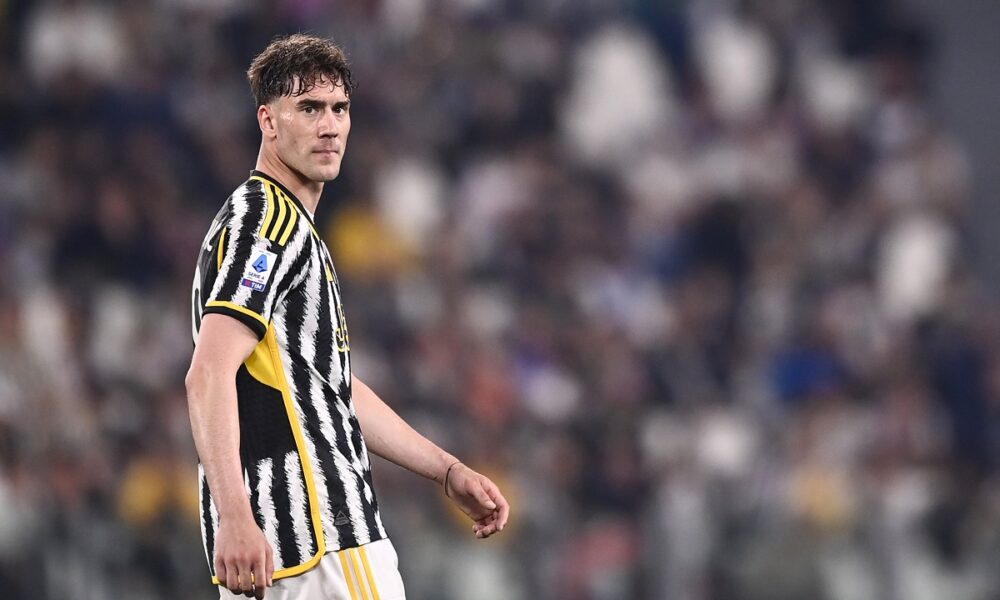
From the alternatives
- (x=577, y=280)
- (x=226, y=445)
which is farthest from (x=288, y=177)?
(x=577, y=280)

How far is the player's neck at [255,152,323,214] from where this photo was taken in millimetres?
3119

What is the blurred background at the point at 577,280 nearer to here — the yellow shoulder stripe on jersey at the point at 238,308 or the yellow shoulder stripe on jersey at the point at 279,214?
the yellow shoulder stripe on jersey at the point at 279,214

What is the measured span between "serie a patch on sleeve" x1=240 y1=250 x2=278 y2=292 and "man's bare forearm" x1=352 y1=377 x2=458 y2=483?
0.57m

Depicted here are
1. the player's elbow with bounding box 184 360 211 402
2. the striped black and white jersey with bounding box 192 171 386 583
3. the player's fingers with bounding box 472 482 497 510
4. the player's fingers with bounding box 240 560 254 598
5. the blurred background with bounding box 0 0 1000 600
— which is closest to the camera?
the player's fingers with bounding box 240 560 254 598

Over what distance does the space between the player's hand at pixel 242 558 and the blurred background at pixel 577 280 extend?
4.54m

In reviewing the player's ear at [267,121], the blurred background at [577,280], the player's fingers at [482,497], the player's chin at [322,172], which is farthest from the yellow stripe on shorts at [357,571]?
the blurred background at [577,280]

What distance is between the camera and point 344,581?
2902 mm

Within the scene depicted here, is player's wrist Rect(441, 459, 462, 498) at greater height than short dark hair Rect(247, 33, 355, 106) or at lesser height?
lesser

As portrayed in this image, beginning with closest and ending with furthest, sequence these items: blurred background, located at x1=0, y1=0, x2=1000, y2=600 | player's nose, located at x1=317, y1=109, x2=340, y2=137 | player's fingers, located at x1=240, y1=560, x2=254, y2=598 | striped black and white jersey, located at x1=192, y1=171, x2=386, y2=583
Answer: player's fingers, located at x1=240, y1=560, x2=254, y2=598 → striped black and white jersey, located at x1=192, y1=171, x2=386, y2=583 → player's nose, located at x1=317, y1=109, x2=340, y2=137 → blurred background, located at x1=0, y1=0, x2=1000, y2=600

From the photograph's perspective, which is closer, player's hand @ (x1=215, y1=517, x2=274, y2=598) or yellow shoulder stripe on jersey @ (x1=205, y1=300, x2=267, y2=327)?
player's hand @ (x1=215, y1=517, x2=274, y2=598)

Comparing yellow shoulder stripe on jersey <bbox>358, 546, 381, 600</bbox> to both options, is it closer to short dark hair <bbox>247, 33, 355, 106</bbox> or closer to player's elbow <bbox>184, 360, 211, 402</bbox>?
player's elbow <bbox>184, 360, 211, 402</bbox>

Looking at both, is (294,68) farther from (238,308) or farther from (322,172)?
(238,308)

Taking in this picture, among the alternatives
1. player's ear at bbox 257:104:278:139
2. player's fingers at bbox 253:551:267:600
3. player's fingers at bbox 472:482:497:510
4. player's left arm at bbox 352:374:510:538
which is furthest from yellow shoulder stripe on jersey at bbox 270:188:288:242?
player's fingers at bbox 472:482:497:510

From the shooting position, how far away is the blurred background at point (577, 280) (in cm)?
769
